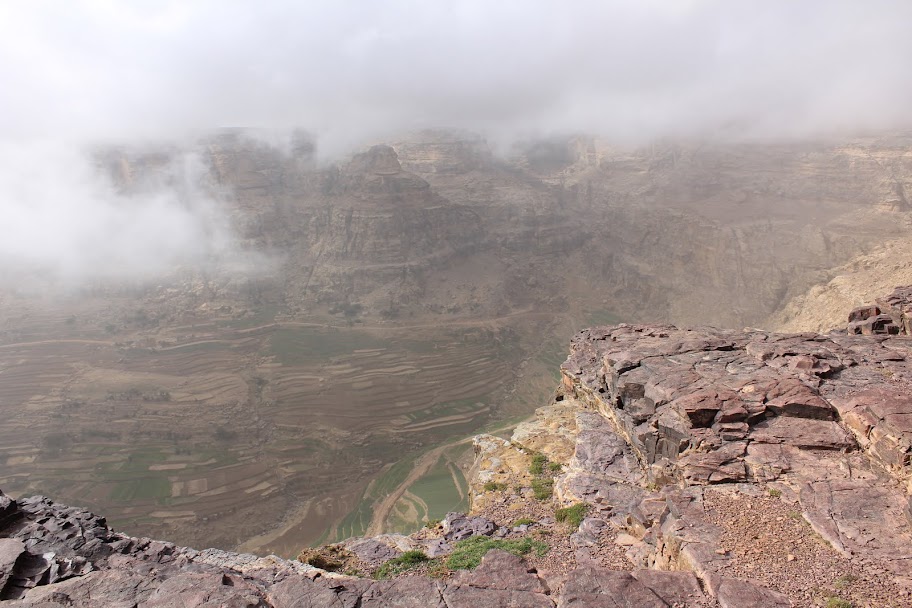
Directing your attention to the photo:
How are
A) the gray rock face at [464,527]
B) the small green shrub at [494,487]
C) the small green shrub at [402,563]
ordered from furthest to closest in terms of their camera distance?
the small green shrub at [494,487] → the gray rock face at [464,527] → the small green shrub at [402,563]

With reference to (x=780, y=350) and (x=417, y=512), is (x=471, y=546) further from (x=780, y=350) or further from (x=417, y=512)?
(x=417, y=512)

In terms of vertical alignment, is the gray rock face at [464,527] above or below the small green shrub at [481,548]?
below

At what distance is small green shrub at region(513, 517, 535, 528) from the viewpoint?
2019cm

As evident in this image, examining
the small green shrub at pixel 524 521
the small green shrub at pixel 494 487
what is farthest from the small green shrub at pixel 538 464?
the small green shrub at pixel 524 521

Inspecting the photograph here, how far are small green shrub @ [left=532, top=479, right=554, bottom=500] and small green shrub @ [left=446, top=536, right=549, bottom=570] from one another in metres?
4.62

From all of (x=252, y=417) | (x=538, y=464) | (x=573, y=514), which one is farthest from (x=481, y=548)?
(x=252, y=417)

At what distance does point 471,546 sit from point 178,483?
2121 inches

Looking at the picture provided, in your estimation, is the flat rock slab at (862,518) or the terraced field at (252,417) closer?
the flat rock slab at (862,518)

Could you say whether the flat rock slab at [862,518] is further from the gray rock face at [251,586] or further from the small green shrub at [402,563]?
the small green shrub at [402,563]

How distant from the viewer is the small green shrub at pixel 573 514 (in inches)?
754

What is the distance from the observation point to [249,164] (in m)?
125

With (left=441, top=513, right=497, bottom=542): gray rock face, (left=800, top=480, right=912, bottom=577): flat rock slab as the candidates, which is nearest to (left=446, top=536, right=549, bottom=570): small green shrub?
(left=441, top=513, right=497, bottom=542): gray rock face

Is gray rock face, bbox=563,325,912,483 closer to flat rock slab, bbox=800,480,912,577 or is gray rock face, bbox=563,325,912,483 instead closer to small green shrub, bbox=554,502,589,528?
flat rock slab, bbox=800,480,912,577

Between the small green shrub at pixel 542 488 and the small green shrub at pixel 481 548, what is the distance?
462cm
